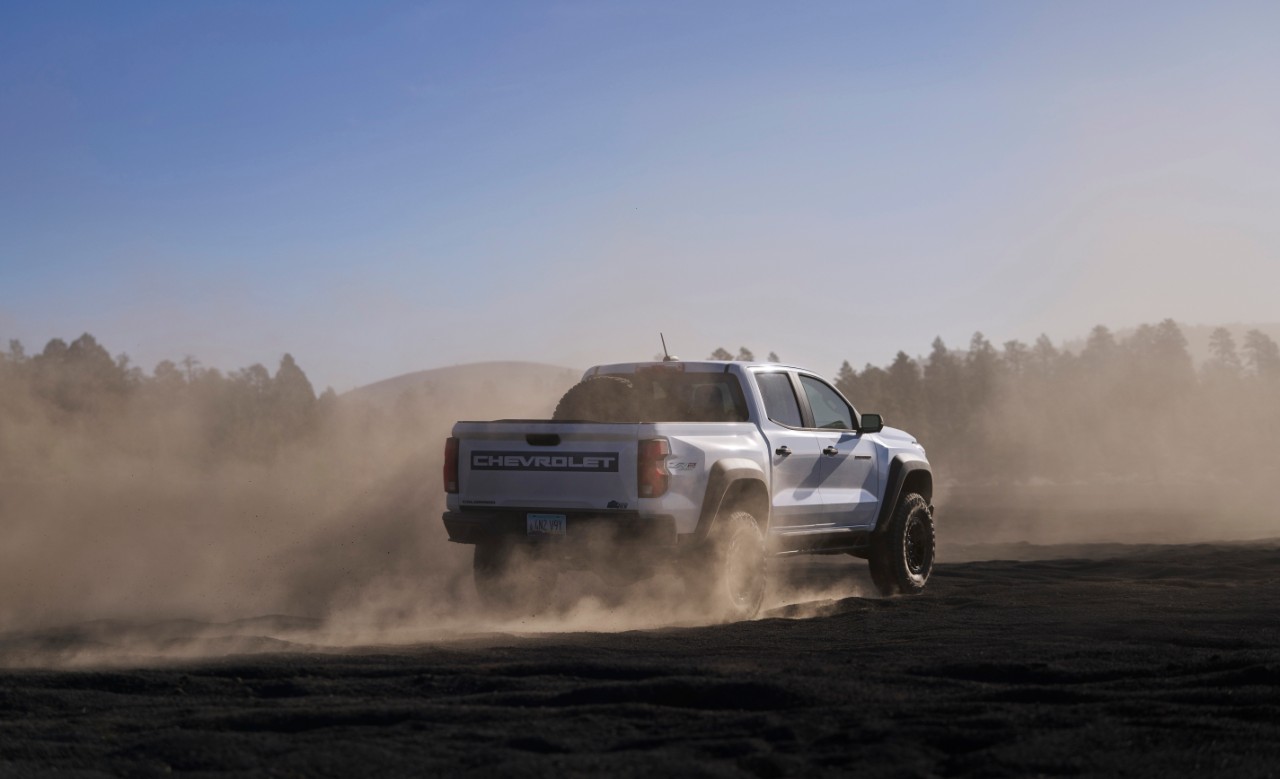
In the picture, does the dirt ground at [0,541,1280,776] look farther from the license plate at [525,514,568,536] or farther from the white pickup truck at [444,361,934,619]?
the license plate at [525,514,568,536]

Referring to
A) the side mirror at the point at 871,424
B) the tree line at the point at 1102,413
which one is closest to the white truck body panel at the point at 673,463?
the side mirror at the point at 871,424

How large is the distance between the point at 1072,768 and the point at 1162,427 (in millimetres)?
113977

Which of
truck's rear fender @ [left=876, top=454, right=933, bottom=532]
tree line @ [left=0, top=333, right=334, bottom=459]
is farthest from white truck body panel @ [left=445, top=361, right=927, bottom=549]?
tree line @ [left=0, top=333, right=334, bottom=459]

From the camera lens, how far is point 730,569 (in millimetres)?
9711

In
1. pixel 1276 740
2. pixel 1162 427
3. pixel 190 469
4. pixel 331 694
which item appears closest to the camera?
pixel 1276 740

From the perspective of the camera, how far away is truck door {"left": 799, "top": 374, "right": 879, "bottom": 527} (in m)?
11.3

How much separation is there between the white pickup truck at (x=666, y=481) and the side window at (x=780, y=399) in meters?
0.02

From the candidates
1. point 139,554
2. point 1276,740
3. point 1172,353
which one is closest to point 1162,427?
point 1172,353

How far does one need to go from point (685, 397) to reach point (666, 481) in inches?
65.4

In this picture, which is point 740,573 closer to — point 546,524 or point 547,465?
point 546,524

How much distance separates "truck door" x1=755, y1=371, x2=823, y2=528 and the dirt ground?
1490 mm

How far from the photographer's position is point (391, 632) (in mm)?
9523

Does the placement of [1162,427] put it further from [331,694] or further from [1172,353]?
[331,694]

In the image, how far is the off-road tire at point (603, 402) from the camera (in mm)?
10805
